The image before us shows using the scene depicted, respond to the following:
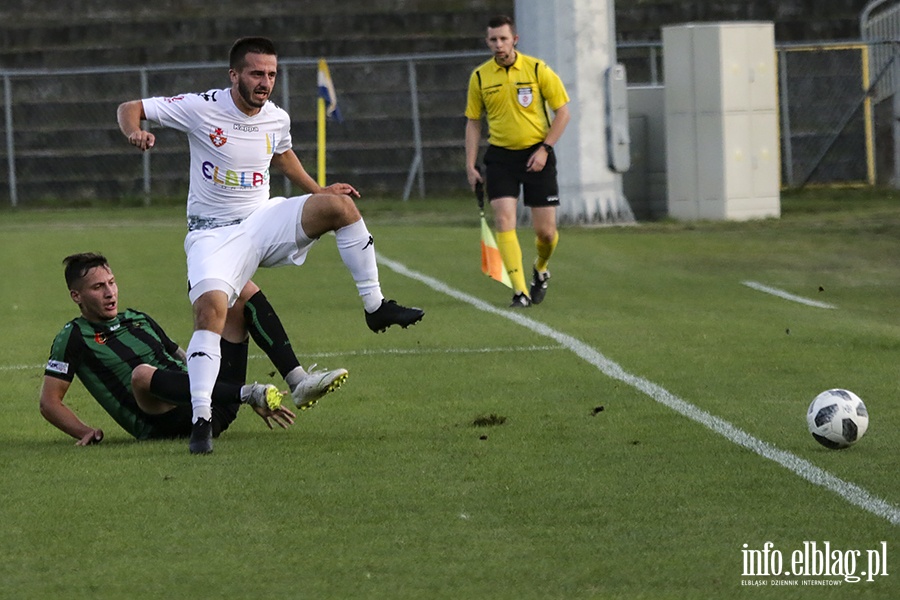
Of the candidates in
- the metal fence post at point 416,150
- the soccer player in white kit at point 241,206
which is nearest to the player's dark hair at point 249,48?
the soccer player in white kit at point 241,206

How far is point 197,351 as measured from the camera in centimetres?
725

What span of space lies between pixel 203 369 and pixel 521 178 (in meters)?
6.34

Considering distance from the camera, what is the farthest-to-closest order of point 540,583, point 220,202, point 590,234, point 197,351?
point 590,234
point 220,202
point 197,351
point 540,583

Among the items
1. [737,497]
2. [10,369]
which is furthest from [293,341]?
[737,497]

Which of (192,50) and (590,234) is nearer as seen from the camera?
(590,234)

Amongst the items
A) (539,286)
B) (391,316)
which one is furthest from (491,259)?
(391,316)

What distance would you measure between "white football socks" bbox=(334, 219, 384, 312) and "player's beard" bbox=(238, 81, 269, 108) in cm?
70

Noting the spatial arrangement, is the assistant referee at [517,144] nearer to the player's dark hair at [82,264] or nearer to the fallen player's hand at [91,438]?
the fallen player's hand at [91,438]

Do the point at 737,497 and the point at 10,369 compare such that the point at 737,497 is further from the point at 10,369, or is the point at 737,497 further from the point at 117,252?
the point at 117,252

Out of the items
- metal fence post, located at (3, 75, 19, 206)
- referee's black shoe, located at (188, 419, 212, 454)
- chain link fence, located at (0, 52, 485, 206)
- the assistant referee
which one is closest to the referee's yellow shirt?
the assistant referee

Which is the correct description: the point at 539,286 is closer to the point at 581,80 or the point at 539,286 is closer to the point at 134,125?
the point at 134,125

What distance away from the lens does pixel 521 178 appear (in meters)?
13.2

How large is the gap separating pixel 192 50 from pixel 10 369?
2095 cm

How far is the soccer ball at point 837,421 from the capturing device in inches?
265
